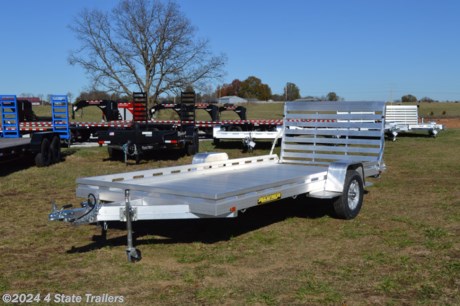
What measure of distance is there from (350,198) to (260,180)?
4.60 feet

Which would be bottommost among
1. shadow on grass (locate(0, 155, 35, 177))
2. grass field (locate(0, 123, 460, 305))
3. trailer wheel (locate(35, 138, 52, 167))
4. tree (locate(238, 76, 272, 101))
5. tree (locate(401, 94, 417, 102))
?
grass field (locate(0, 123, 460, 305))

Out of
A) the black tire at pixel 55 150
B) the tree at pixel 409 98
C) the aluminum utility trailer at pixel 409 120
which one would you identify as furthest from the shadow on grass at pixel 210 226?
the tree at pixel 409 98

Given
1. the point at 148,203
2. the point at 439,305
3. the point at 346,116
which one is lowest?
the point at 439,305

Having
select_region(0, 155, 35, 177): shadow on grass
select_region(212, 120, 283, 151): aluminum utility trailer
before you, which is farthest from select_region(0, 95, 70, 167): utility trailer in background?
select_region(212, 120, 283, 151): aluminum utility trailer

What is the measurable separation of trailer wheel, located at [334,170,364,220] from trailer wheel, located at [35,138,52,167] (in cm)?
808

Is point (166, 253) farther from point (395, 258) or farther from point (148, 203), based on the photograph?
point (395, 258)

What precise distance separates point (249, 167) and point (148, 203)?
3.02 m

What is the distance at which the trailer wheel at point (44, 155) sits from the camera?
482 inches

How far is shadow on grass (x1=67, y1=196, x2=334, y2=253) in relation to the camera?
585 cm

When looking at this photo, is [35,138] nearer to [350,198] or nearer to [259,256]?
[350,198]

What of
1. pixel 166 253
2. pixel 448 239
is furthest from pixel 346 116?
pixel 166 253

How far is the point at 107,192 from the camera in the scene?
546 cm

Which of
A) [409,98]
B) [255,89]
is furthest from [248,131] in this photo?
[255,89]

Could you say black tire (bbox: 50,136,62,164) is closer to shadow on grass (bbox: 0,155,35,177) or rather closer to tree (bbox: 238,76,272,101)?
shadow on grass (bbox: 0,155,35,177)
